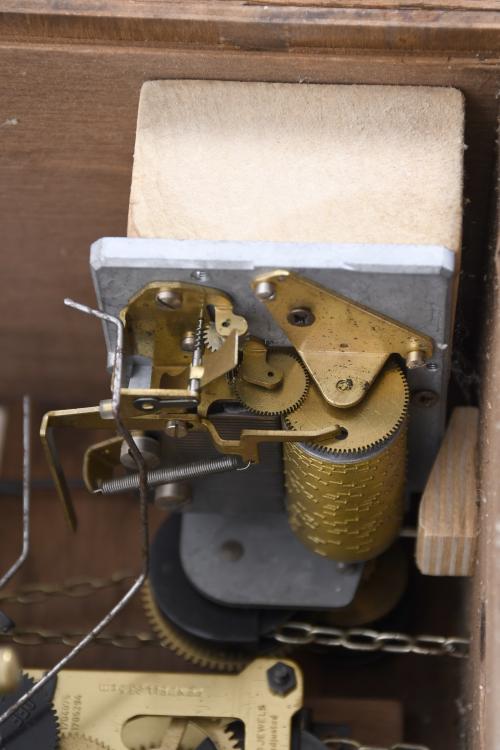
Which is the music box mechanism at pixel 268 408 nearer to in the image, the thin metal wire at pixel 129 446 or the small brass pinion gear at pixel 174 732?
the thin metal wire at pixel 129 446

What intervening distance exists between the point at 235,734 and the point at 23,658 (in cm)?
35

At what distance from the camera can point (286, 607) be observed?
3.62 ft

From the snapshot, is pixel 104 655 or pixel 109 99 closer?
pixel 109 99

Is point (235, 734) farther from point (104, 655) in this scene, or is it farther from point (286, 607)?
point (104, 655)

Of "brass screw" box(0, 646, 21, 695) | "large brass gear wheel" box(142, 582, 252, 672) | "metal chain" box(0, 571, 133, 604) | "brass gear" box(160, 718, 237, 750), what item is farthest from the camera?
"metal chain" box(0, 571, 133, 604)

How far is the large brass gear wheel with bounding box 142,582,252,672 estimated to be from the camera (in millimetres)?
1160

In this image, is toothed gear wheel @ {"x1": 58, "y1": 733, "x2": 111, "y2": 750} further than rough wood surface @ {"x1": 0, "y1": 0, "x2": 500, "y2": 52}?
Yes

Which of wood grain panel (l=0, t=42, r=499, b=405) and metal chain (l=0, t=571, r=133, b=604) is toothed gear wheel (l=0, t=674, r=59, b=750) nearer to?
metal chain (l=0, t=571, r=133, b=604)

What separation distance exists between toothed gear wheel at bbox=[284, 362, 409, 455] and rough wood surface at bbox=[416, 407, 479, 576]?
13 cm

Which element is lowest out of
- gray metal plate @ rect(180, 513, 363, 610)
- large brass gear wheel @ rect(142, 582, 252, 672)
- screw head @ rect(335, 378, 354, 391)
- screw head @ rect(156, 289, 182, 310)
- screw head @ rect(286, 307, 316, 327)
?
large brass gear wheel @ rect(142, 582, 252, 672)

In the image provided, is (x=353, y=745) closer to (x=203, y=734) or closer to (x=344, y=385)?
(x=203, y=734)

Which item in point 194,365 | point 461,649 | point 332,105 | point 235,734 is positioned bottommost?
point 235,734

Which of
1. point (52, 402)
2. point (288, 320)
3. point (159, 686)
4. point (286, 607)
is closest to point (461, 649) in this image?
point (286, 607)

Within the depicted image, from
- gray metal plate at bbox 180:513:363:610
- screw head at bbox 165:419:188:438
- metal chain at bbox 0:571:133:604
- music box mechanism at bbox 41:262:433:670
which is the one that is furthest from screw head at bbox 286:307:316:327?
metal chain at bbox 0:571:133:604
